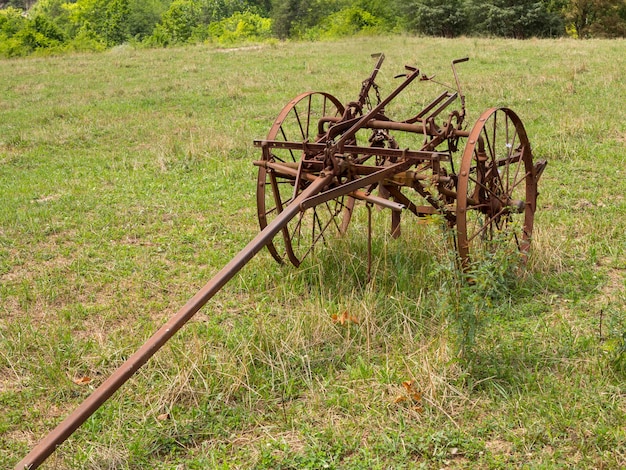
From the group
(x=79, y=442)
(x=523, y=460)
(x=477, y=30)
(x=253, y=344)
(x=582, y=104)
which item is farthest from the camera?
(x=477, y=30)

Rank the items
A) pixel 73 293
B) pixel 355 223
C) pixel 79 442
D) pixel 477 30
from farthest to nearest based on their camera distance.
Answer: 1. pixel 477 30
2. pixel 355 223
3. pixel 73 293
4. pixel 79 442

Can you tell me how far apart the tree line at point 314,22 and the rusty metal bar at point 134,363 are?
20.3 metres

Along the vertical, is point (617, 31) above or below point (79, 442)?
above

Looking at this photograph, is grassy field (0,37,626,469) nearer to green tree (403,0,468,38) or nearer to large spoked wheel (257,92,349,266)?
large spoked wheel (257,92,349,266)

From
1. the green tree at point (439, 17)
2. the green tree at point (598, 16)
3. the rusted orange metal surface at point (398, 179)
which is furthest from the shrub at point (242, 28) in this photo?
the rusted orange metal surface at point (398, 179)

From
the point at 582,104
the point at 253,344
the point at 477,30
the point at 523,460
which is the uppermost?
the point at 477,30

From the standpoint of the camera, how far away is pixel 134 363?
3.10 metres

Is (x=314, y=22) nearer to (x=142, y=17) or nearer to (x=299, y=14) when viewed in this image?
(x=299, y=14)

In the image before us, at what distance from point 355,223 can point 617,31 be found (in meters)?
33.0

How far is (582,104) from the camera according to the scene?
10.6 metres

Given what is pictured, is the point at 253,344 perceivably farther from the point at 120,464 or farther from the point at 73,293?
the point at 73,293

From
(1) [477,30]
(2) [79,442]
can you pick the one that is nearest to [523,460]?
(2) [79,442]

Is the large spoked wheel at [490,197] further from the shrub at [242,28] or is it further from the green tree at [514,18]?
the shrub at [242,28]

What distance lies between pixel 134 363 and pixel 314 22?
139 ft
